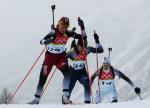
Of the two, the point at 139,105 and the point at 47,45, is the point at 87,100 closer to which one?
the point at 47,45

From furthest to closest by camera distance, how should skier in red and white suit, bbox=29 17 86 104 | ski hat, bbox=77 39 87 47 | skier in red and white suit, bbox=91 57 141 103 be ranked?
skier in red and white suit, bbox=91 57 141 103
ski hat, bbox=77 39 87 47
skier in red and white suit, bbox=29 17 86 104

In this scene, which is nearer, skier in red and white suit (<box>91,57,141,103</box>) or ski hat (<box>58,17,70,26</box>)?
ski hat (<box>58,17,70,26</box>)

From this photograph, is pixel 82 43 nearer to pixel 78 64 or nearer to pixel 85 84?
pixel 78 64

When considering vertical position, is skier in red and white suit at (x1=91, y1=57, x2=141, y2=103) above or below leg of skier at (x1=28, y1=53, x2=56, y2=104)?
below

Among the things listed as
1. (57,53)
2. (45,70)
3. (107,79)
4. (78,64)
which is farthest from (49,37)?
(107,79)

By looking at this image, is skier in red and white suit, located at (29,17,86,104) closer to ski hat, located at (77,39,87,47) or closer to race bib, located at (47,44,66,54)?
race bib, located at (47,44,66,54)

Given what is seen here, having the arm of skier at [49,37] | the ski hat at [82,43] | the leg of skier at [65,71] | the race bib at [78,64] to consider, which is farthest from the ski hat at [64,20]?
the race bib at [78,64]

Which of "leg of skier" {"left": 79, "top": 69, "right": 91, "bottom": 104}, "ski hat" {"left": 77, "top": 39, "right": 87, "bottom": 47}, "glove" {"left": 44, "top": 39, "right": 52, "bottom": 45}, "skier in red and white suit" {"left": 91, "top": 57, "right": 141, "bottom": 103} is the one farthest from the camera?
"skier in red and white suit" {"left": 91, "top": 57, "right": 141, "bottom": 103}

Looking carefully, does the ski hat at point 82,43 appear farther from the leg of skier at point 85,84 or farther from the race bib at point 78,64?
the leg of skier at point 85,84

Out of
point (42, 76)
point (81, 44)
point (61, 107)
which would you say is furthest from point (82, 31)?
point (61, 107)

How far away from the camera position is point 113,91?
15.1 meters

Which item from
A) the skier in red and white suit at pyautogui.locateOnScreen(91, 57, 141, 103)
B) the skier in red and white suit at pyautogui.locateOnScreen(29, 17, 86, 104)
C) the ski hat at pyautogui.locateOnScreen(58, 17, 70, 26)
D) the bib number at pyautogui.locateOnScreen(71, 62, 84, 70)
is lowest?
the skier in red and white suit at pyautogui.locateOnScreen(91, 57, 141, 103)

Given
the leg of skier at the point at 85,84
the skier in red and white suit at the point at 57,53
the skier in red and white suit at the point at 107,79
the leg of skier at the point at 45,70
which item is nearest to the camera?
the skier in red and white suit at the point at 57,53

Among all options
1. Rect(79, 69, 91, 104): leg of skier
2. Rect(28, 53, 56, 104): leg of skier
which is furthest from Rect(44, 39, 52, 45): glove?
Rect(79, 69, 91, 104): leg of skier
